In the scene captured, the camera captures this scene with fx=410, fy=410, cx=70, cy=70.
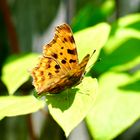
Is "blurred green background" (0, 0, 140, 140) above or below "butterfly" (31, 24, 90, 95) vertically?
below

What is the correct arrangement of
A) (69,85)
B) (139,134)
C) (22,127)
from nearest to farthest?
(69,85)
(139,134)
(22,127)

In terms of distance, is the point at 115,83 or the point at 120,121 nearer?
the point at 120,121

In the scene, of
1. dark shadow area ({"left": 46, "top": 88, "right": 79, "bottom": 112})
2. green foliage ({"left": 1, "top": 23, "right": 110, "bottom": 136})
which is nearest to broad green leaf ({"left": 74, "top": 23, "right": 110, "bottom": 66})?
green foliage ({"left": 1, "top": 23, "right": 110, "bottom": 136})

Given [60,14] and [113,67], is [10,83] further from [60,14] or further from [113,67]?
[60,14]

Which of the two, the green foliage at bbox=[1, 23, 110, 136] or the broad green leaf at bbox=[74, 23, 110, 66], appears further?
the broad green leaf at bbox=[74, 23, 110, 66]

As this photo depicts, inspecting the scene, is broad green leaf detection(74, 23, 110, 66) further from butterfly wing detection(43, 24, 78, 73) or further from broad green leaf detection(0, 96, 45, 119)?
broad green leaf detection(0, 96, 45, 119)

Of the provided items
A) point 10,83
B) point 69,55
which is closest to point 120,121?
point 69,55

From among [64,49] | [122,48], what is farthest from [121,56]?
[64,49]

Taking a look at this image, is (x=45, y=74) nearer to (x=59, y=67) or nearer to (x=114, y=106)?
(x=59, y=67)
